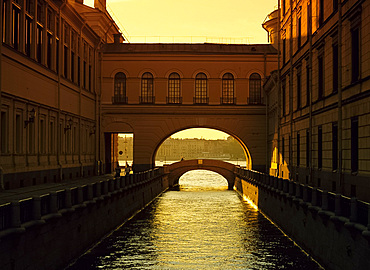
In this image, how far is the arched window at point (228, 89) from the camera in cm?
4990

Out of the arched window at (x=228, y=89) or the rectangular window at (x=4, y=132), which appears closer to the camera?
the rectangular window at (x=4, y=132)

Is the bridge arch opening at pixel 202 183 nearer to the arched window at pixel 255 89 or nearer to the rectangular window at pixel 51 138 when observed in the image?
the arched window at pixel 255 89

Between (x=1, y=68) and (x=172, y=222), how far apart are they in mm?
12401

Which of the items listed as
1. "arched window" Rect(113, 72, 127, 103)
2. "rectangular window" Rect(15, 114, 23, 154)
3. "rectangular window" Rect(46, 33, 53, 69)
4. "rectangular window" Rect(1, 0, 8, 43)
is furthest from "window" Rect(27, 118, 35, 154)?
"arched window" Rect(113, 72, 127, 103)

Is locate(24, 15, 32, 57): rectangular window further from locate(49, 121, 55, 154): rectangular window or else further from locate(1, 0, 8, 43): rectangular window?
locate(49, 121, 55, 154): rectangular window

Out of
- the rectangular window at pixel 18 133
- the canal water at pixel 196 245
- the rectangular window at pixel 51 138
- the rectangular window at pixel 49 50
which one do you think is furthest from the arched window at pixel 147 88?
the rectangular window at pixel 18 133

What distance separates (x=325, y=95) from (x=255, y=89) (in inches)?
930

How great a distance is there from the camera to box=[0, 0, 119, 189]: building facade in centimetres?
2645

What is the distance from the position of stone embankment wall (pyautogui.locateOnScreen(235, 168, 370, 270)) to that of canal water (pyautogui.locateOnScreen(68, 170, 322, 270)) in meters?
0.69

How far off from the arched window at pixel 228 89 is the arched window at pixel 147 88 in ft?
21.2

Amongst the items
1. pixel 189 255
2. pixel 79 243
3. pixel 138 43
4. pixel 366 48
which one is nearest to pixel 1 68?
pixel 79 243

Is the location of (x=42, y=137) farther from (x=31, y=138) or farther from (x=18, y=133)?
A: (x=18, y=133)

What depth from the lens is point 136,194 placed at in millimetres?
35500

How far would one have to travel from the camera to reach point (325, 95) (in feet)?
87.2
